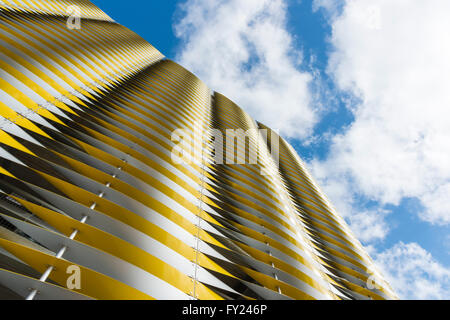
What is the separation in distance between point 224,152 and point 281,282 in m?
6.08

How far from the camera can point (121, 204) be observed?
4.05 meters

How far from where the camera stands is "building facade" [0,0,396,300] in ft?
9.47

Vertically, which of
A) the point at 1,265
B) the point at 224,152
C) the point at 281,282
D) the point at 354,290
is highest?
the point at 224,152

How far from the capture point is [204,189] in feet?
21.3

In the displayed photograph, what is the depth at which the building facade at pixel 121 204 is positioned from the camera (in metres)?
2.89

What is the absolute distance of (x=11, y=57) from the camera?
536 cm

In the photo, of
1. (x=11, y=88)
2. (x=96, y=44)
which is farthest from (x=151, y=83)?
(x=11, y=88)
